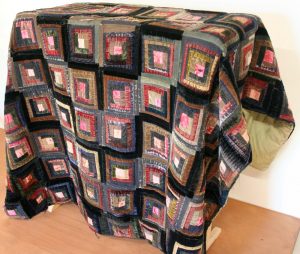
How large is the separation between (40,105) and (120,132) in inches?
15.3

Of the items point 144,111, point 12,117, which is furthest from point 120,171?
point 12,117

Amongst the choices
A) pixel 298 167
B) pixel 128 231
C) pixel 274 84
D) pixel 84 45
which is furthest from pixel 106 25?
pixel 298 167

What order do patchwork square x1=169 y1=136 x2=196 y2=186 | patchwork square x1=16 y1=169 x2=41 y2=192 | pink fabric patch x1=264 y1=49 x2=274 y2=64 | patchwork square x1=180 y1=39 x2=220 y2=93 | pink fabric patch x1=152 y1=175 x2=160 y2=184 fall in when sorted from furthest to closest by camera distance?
patchwork square x1=16 y1=169 x2=41 y2=192
pink fabric patch x1=152 y1=175 x2=160 y2=184
pink fabric patch x1=264 y1=49 x2=274 y2=64
patchwork square x1=169 y1=136 x2=196 y2=186
patchwork square x1=180 y1=39 x2=220 y2=93

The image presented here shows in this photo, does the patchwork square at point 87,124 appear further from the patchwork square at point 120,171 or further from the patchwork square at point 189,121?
the patchwork square at point 189,121

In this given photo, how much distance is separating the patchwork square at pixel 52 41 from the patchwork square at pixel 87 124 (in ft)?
0.63

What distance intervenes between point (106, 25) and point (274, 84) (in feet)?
1.81

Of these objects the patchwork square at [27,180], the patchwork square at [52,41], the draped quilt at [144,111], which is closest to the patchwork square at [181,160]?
the draped quilt at [144,111]

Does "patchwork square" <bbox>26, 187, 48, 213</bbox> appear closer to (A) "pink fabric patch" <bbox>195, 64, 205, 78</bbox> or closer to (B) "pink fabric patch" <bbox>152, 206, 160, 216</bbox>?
(B) "pink fabric patch" <bbox>152, 206, 160, 216</bbox>

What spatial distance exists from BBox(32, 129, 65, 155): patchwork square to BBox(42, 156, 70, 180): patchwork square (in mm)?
42

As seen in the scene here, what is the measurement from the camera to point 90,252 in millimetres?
1316

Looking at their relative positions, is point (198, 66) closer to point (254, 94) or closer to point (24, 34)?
point (254, 94)

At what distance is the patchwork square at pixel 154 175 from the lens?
1114mm

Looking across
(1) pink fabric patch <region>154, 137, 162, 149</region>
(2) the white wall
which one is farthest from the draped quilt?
(2) the white wall

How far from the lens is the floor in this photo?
133 cm
